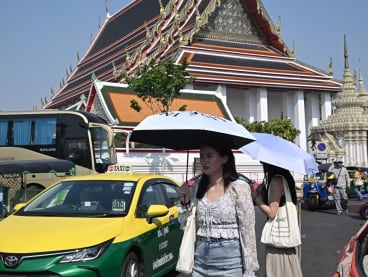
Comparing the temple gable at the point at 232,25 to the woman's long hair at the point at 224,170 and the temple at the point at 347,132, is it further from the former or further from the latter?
the woman's long hair at the point at 224,170

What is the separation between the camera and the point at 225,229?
2.81m

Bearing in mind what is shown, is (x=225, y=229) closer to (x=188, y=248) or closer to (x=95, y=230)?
(x=188, y=248)

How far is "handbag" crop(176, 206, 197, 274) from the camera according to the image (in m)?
2.80

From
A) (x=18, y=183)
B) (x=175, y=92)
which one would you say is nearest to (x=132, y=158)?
(x=175, y=92)

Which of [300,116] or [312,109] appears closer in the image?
[300,116]

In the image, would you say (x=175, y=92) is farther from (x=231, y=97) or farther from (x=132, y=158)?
(x=231, y=97)

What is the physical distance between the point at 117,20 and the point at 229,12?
15.2 metres

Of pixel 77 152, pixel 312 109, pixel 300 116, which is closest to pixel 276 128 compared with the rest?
pixel 300 116

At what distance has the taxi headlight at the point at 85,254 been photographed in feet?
11.8

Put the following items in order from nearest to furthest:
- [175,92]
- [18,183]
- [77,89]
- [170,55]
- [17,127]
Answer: [18,183]
[17,127]
[175,92]
[170,55]
[77,89]

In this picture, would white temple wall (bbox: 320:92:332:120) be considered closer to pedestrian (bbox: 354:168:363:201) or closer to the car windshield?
pedestrian (bbox: 354:168:363:201)

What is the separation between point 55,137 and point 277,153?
11376 mm

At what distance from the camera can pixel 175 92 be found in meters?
19.4

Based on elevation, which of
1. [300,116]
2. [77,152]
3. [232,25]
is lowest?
[77,152]
